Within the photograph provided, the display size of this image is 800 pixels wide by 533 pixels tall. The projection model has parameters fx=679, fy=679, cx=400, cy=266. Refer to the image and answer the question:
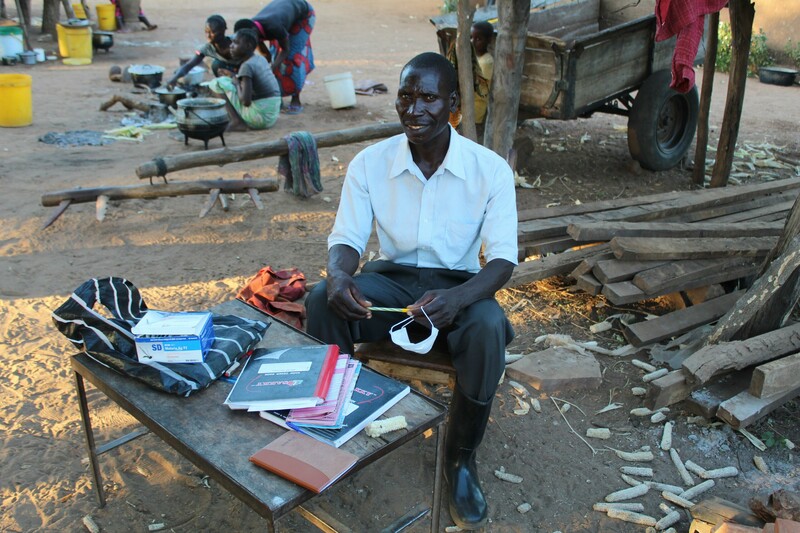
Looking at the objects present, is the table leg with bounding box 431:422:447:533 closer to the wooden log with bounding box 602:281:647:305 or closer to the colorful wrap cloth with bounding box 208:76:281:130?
the wooden log with bounding box 602:281:647:305

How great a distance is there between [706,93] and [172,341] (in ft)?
19.4

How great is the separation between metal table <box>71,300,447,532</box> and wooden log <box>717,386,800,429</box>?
1.47 meters

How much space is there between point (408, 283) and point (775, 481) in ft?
5.90

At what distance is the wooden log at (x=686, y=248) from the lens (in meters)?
3.99

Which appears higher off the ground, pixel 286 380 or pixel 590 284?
pixel 286 380

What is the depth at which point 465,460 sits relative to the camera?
2.75 metres

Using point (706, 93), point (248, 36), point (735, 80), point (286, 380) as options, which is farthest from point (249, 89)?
point (286, 380)

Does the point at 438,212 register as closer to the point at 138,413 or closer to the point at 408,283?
the point at 408,283

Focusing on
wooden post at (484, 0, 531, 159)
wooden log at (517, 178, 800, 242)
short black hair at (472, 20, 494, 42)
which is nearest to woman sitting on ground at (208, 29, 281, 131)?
short black hair at (472, 20, 494, 42)

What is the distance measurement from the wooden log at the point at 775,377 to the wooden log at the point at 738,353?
9 centimetres

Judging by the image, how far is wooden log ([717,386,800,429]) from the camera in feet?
9.75

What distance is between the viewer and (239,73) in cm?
794

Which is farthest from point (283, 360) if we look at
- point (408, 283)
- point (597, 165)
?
point (597, 165)

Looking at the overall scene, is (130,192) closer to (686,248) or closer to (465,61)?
(465,61)
